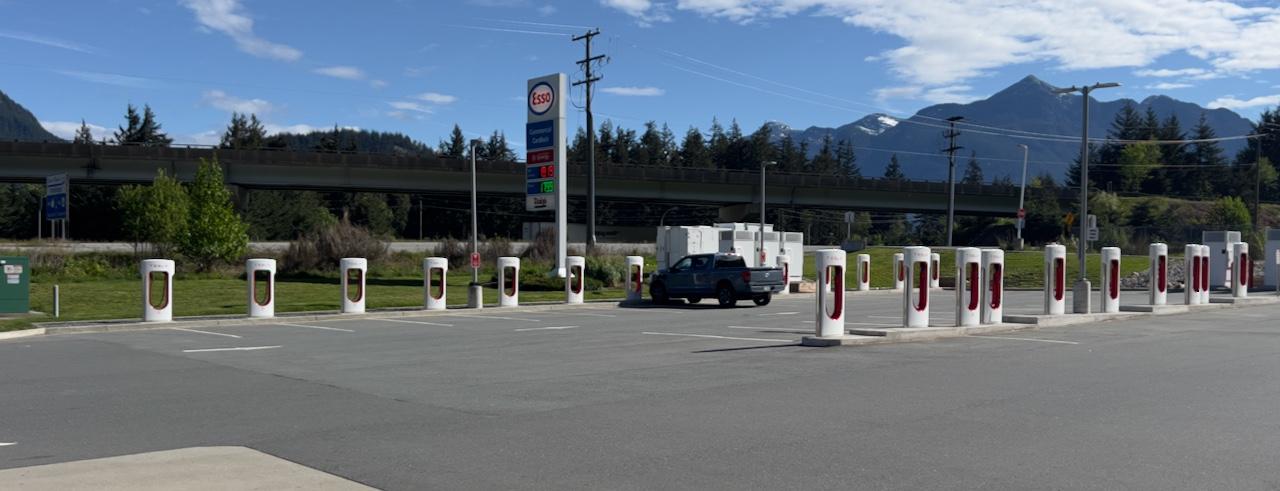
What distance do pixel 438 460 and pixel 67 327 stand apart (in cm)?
1697

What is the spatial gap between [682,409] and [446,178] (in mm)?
62538

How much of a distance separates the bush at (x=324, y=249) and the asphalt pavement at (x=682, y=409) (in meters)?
29.3

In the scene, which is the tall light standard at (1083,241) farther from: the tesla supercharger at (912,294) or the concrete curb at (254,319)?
the concrete curb at (254,319)

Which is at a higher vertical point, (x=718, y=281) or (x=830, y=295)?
(x=830, y=295)

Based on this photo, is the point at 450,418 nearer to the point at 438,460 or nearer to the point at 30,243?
the point at 438,460

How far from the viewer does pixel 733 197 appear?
8188 cm

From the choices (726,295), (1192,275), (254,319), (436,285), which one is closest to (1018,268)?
(1192,275)

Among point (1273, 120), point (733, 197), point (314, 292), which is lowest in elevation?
point (314, 292)

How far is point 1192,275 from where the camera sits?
2586 centimetres

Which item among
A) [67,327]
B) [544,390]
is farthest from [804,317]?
[67,327]

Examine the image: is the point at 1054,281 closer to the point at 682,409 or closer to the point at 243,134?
the point at 682,409

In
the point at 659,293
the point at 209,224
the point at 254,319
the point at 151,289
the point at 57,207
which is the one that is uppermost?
the point at 57,207

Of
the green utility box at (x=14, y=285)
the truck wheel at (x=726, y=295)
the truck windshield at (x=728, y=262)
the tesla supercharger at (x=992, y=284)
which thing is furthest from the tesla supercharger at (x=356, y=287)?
the tesla supercharger at (x=992, y=284)

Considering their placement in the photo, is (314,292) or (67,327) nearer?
(67,327)
